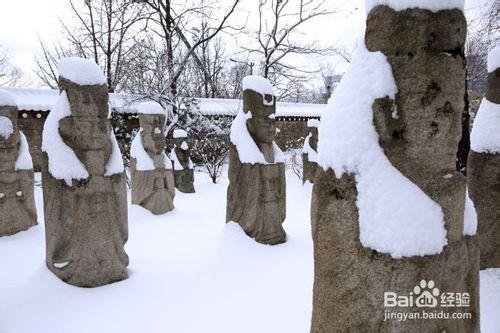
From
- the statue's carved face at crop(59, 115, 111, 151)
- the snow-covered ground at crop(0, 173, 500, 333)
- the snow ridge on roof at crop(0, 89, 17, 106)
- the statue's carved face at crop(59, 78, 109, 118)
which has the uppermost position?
the snow ridge on roof at crop(0, 89, 17, 106)

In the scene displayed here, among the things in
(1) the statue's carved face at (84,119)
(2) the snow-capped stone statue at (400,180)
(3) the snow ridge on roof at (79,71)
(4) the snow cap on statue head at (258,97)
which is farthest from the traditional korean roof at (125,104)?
(2) the snow-capped stone statue at (400,180)

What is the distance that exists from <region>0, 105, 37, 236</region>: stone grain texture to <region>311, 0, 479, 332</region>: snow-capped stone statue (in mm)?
6083

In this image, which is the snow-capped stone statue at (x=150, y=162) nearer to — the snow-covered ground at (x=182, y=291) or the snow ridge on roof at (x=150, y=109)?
the snow ridge on roof at (x=150, y=109)

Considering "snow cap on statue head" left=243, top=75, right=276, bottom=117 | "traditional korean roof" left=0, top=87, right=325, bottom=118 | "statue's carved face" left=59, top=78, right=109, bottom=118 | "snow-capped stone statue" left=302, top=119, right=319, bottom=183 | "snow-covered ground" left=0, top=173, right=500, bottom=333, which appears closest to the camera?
"snow-covered ground" left=0, top=173, right=500, bottom=333

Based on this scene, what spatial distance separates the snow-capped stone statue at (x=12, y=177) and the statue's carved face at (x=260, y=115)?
12.8 feet

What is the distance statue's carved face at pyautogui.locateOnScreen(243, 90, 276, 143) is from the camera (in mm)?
5250

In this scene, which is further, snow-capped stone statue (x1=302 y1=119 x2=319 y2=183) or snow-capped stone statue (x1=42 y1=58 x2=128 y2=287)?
snow-capped stone statue (x1=302 y1=119 x2=319 y2=183)

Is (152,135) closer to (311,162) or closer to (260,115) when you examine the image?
(260,115)

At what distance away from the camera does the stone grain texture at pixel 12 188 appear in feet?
19.8

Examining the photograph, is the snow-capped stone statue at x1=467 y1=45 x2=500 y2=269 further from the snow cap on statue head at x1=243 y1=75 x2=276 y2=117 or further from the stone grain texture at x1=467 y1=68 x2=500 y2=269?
the snow cap on statue head at x1=243 y1=75 x2=276 y2=117

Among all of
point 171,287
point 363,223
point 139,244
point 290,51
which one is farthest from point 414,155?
point 290,51

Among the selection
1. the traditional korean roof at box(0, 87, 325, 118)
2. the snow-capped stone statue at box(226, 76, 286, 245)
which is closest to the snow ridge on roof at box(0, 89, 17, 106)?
the traditional korean roof at box(0, 87, 325, 118)

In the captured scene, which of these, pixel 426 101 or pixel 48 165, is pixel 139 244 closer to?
pixel 48 165

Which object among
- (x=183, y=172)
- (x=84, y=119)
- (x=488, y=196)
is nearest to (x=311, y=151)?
(x=183, y=172)
